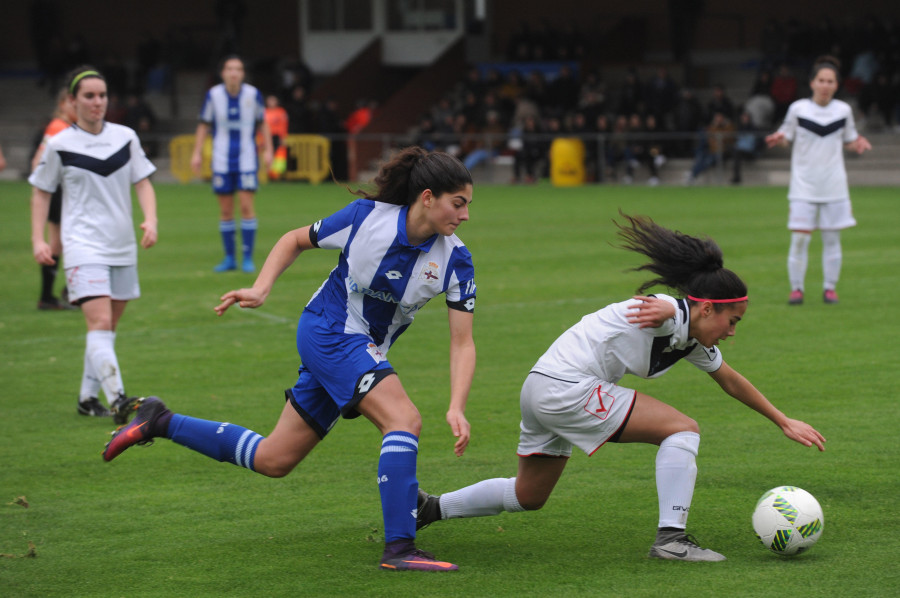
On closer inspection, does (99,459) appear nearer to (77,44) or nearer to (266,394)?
(266,394)

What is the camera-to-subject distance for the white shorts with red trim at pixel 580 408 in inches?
170

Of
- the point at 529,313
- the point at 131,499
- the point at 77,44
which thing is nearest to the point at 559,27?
the point at 77,44

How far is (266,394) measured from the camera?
7621mm

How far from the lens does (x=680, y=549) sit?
4.40 m

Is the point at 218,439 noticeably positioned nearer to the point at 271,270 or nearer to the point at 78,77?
the point at 271,270

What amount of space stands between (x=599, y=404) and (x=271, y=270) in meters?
1.39

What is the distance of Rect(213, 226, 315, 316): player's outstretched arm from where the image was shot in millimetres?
4422

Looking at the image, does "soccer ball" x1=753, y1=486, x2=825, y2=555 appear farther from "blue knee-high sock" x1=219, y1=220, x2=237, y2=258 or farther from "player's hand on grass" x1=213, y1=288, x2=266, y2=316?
"blue knee-high sock" x1=219, y1=220, x2=237, y2=258

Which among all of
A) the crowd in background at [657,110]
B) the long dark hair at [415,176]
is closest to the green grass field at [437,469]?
the long dark hair at [415,176]

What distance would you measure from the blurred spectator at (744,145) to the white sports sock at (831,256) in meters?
14.5

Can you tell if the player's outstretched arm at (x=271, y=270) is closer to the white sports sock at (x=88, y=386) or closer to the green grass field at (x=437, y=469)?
the green grass field at (x=437, y=469)

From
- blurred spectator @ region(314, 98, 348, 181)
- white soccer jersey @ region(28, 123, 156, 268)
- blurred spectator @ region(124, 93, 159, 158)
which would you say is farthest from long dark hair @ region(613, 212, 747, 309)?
blurred spectator @ region(124, 93, 159, 158)

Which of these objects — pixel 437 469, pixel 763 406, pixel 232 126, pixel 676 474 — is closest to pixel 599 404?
pixel 676 474

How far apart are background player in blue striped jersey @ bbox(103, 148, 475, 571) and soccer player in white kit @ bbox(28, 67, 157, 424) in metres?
2.30
